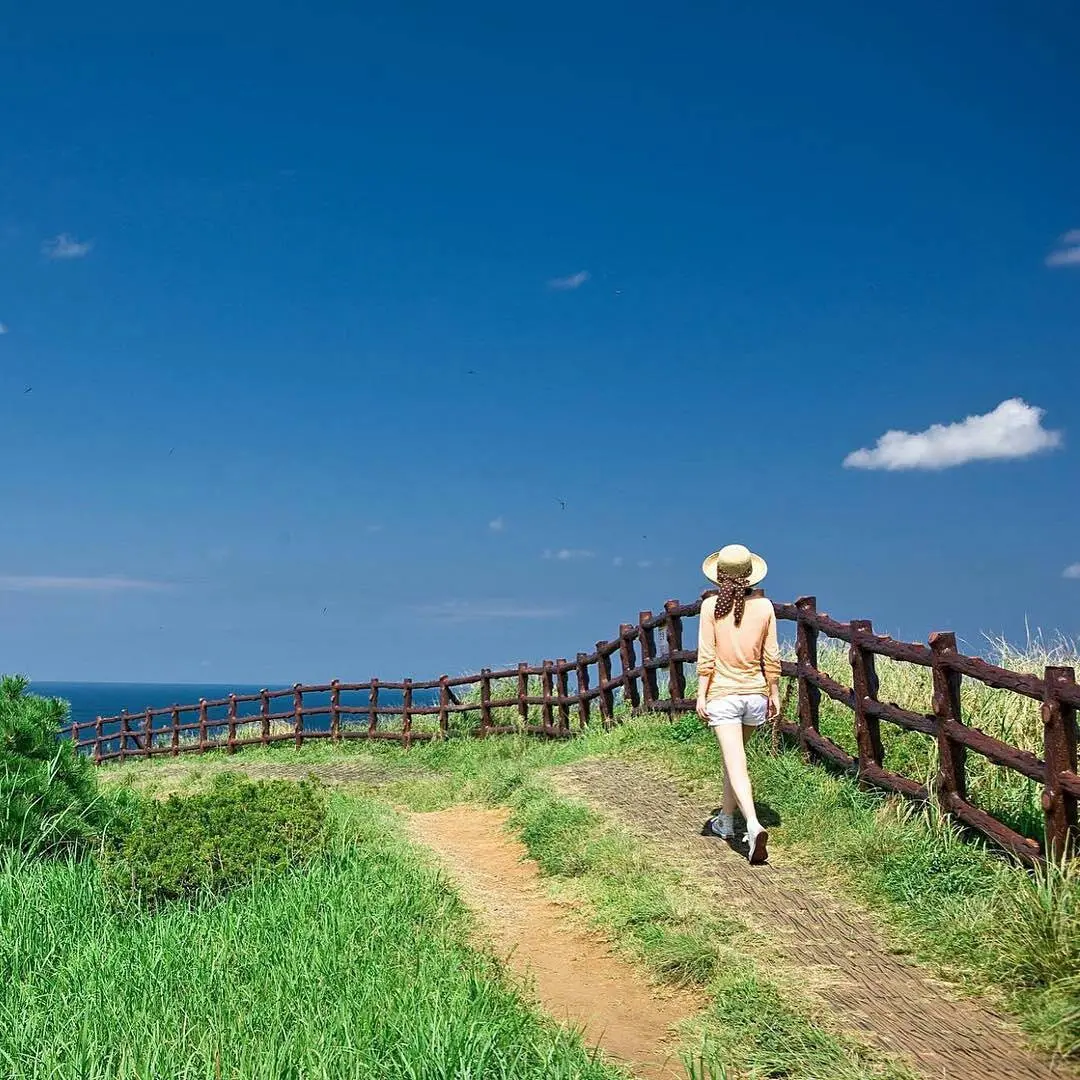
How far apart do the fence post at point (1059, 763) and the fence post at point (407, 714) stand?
17678 mm

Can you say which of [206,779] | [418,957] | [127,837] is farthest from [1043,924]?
[206,779]

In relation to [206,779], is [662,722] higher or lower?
higher

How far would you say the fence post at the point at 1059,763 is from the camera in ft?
22.7

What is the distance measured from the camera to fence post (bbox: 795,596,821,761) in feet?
34.9

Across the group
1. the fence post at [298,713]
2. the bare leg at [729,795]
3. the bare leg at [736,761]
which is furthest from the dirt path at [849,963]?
the fence post at [298,713]

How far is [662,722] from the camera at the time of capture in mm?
13492

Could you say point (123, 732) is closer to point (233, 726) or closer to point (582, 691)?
point (233, 726)

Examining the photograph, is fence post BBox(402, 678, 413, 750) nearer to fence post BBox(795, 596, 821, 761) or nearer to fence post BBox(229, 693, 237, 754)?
fence post BBox(229, 693, 237, 754)

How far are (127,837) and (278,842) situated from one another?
1306 millimetres

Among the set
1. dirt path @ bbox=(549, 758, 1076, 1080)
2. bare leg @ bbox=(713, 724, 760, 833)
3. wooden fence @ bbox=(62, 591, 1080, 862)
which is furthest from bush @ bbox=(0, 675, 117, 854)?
bare leg @ bbox=(713, 724, 760, 833)

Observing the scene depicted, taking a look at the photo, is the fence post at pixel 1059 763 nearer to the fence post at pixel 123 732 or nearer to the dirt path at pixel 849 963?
the dirt path at pixel 849 963

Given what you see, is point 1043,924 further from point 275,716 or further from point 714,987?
point 275,716

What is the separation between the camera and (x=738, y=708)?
8.44m

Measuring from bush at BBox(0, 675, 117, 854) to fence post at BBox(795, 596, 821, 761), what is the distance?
674cm
